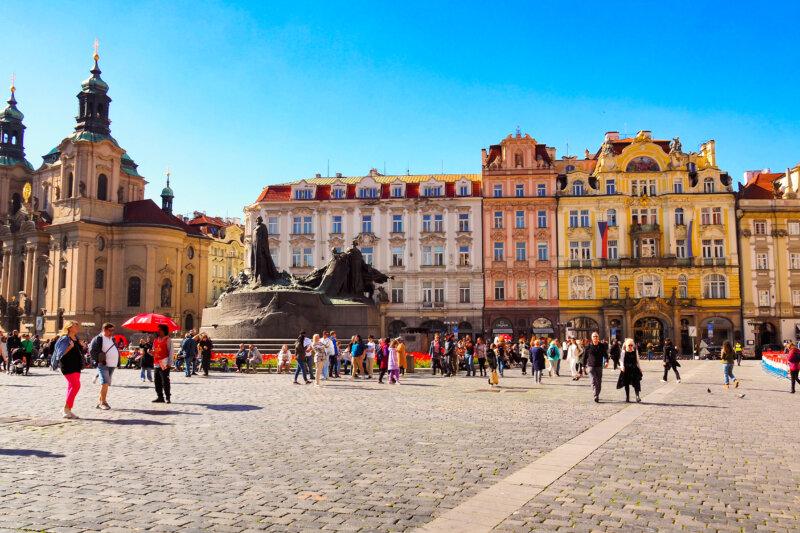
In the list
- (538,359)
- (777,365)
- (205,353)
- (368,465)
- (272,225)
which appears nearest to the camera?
(368,465)

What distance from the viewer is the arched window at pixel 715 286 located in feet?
192

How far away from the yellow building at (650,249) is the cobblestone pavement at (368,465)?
44.5m

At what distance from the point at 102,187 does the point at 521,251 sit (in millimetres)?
40619

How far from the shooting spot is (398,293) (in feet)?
204

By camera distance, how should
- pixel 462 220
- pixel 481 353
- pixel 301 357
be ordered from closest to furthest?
pixel 301 357 < pixel 481 353 < pixel 462 220

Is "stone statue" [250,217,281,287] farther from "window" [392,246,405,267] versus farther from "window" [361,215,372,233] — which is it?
"window" [361,215,372,233]

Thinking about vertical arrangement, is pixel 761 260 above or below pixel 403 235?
A: below

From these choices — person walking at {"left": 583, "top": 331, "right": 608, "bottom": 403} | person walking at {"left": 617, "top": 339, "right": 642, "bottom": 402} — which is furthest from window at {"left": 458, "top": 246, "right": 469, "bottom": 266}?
person walking at {"left": 617, "top": 339, "right": 642, "bottom": 402}

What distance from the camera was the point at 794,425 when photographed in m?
12.4

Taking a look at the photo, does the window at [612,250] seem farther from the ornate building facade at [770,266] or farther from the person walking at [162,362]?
the person walking at [162,362]

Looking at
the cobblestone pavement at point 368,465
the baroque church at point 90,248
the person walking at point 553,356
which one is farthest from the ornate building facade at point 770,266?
the baroque church at point 90,248

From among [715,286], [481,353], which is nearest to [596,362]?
[481,353]

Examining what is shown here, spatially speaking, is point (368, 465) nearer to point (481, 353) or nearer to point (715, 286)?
A: point (481, 353)

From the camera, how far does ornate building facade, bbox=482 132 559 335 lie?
60.5 m
